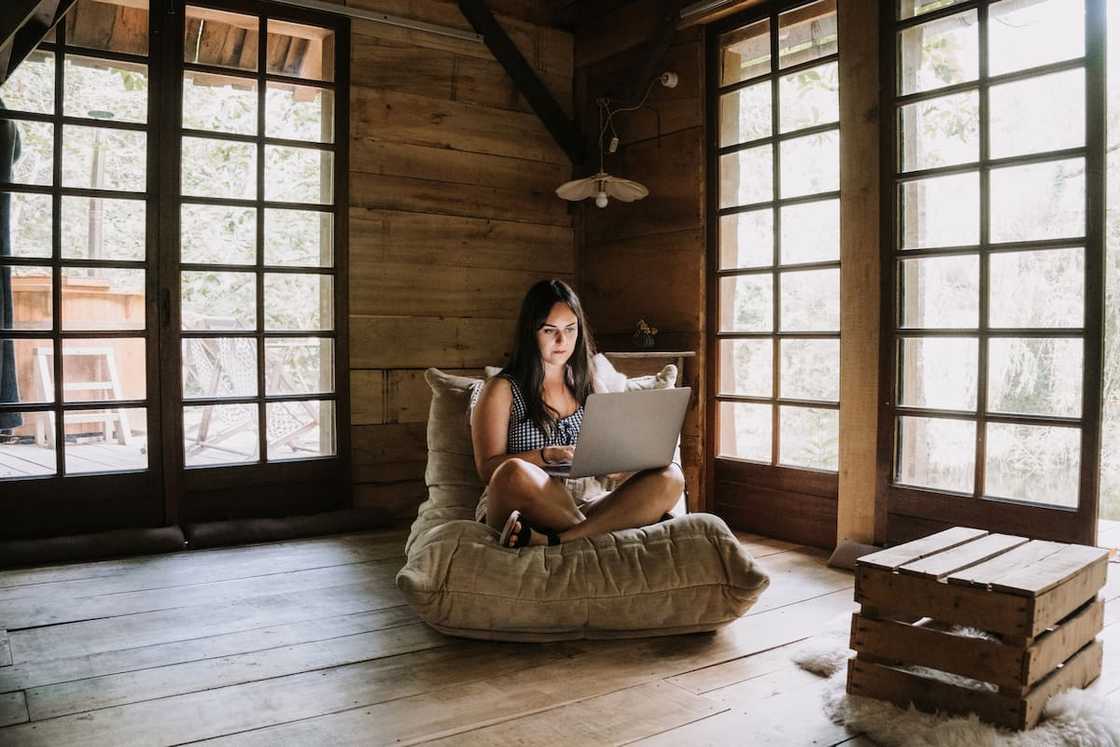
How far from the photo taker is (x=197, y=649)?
2.33 metres

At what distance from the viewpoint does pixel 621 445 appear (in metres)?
2.38

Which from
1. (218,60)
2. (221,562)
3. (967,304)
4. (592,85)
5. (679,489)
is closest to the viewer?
(679,489)

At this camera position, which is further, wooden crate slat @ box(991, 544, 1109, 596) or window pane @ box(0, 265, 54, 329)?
window pane @ box(0, 265, 54, 329)

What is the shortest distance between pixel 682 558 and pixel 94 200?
2792 mm

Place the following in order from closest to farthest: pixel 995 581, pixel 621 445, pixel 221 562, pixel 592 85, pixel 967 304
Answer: pixel 995 581 → pixel 621 445 → pixel 967 304 → pixel 221 562 → pixel 592 85

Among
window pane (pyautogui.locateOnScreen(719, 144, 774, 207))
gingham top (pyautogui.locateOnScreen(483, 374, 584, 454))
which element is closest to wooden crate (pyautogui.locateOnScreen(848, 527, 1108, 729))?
gingham top (pyautogui.locateOnScreen(483, 374, 584, 454))

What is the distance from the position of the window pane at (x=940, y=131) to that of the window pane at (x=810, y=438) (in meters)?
1.05

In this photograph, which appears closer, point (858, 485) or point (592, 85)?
point (858, 485)

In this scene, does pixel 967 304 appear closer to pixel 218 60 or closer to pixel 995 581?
pixel 995 581

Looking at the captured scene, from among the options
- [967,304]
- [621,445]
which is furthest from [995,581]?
[967,304]

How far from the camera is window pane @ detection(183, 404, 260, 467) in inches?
144

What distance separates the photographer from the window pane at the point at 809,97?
3441 millimetres

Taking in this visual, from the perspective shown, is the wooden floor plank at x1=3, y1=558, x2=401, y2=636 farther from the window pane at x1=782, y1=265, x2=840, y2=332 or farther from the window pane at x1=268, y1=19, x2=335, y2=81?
the window pane at x1=268, y1=19, x2=335, y2=81

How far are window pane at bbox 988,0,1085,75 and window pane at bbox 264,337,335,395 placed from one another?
297cm
